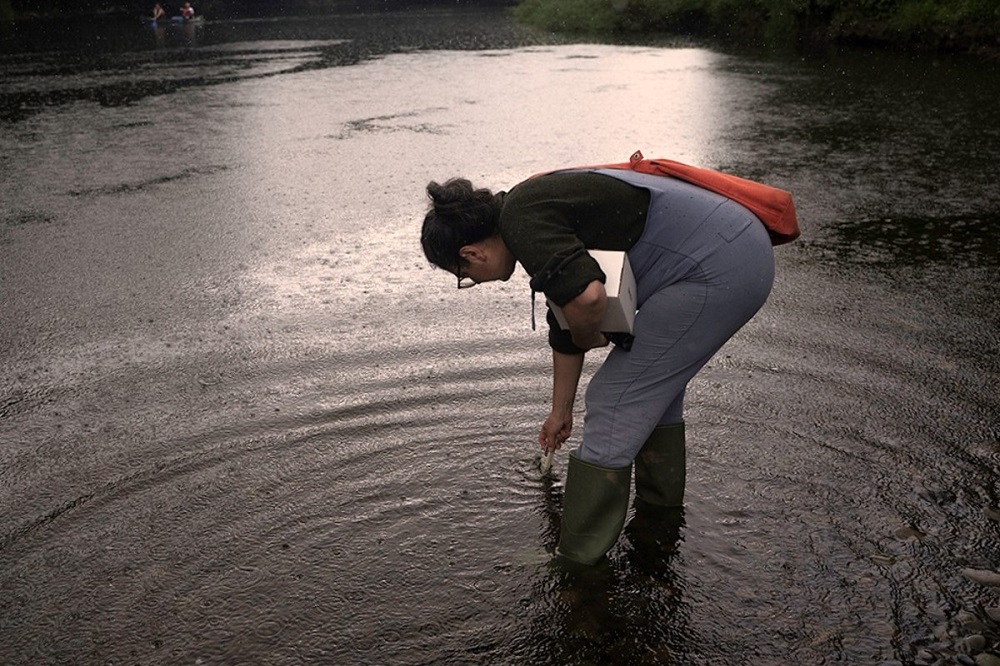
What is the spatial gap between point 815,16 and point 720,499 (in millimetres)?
21208

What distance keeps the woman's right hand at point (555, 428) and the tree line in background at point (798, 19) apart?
1648 cm

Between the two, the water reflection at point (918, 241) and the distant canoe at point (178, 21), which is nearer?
the water reflection at point (918, 241)

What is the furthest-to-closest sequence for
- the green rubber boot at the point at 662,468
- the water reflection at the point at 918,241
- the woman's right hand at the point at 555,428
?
1. the water reflection at the point at 918,241
2. the green rubber boot at the point at 662,468
3. the woman's right hand at the point at 555,428

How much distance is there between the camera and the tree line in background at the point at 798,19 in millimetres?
17609

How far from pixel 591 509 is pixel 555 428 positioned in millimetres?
357

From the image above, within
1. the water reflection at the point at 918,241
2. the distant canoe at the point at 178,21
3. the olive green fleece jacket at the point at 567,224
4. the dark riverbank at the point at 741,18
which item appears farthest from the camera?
the distant canoe at the point at 178,21

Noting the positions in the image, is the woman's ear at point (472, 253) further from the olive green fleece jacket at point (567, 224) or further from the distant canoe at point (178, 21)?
the distant canoe at point (178, 21)

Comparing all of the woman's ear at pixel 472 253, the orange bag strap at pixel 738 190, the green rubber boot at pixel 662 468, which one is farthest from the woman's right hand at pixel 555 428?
the orange bag strap at pixel 738 190

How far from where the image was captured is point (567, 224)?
8.68 ft

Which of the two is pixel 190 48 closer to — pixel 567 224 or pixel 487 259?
pixel 487 259

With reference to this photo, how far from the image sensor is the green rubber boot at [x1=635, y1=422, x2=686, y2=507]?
3.44 metres

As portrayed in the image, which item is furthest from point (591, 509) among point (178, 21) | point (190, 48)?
point (178, 21)

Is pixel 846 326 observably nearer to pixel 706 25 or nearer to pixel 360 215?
pixel 360 215

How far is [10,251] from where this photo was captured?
715 cm
